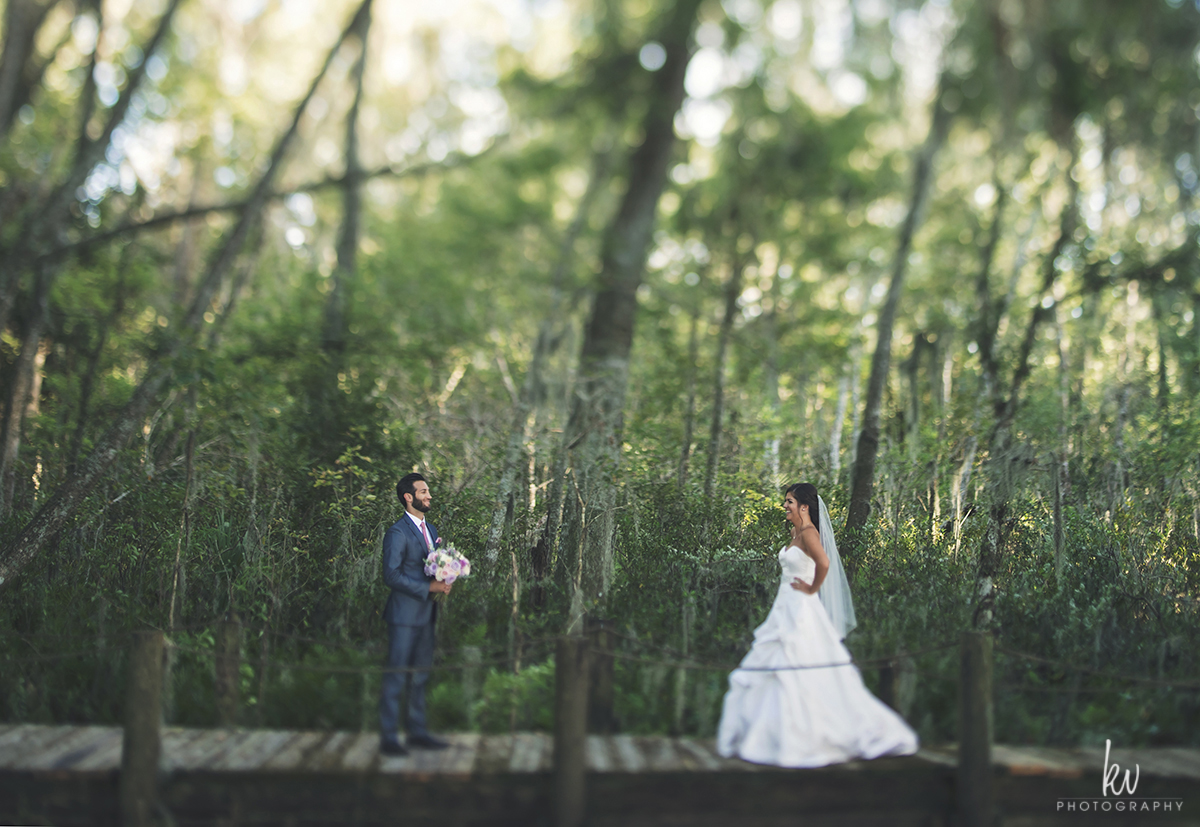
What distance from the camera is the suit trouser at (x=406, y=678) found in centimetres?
501

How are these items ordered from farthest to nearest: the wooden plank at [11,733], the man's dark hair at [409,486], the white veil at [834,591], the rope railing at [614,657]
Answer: the white veil at [834,591]
the man's dark hair at [409,486]
the wooden plank at [11,733]
the rope railing at [614,657]

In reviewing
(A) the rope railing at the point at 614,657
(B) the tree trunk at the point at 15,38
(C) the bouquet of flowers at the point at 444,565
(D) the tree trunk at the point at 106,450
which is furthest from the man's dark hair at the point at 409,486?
(B) the tree trunk at the point at 15,38

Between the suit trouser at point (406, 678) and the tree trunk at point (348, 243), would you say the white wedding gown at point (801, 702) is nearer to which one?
the suit trouser at point (406, 678)

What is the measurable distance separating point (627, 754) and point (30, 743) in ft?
11.9

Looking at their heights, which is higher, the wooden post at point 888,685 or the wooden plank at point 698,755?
the wooden post at point 888,685

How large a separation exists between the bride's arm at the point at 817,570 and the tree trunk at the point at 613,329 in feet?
6.40

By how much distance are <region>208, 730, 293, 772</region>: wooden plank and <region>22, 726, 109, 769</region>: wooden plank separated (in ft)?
2.76

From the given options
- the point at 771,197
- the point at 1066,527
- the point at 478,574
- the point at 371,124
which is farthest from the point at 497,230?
the point at 1066,527

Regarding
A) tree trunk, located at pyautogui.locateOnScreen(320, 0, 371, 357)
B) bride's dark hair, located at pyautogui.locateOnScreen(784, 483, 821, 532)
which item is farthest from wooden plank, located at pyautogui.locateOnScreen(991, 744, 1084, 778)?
tree trunk, located at pyautogui.locateOnScreen(320, 0, 371, 357)

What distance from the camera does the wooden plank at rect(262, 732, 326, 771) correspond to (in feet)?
15.5

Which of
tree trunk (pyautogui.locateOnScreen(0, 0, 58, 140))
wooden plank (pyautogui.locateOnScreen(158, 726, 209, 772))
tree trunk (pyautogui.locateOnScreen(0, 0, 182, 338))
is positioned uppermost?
tree trunk (pyautogui.locateOnScreen(0, 0, 58, 140))

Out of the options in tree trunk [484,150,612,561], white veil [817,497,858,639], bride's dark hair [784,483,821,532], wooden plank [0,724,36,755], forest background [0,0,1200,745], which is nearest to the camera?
wooden plank [0,724,36,755]

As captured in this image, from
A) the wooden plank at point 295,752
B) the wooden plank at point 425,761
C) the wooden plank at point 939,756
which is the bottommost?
the wooden plank at point 295,752

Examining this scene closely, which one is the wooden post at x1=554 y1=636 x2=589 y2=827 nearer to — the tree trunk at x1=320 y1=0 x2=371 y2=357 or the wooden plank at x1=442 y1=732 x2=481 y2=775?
the wooden plank at x1=442 y1=732 x2=481 y2=775
